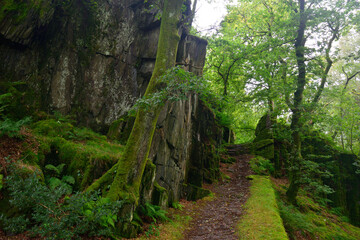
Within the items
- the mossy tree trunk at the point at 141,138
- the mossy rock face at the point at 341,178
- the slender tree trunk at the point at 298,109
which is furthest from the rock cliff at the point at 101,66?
the mossy rock face at the point at 341,178

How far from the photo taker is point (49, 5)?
9.77 meters

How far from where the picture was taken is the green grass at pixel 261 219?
6949 millimetres

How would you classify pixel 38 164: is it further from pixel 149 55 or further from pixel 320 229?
pixel 320 229

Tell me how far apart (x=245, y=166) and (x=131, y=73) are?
39.3 ft

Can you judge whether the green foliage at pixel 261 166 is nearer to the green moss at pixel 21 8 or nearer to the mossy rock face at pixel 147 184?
the mossy rock face at pixel 147 184

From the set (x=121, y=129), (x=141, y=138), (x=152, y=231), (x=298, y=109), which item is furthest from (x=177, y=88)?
(x=298, y=109)

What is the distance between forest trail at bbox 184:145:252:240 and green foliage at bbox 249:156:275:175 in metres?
0.51

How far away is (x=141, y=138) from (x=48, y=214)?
3.15 metres

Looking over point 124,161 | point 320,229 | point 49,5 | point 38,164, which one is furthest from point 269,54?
point 38,164

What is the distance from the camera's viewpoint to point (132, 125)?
11.0 m

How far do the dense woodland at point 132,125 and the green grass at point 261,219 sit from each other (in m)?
0.07

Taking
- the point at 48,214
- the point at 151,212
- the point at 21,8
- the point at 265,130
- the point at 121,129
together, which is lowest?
the point at 151,212

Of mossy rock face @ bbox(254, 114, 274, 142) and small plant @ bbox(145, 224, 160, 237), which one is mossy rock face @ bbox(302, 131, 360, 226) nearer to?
mossy rock face @ bbox(254, 114, 274, 142)

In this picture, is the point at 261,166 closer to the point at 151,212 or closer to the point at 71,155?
the point at 151,212
